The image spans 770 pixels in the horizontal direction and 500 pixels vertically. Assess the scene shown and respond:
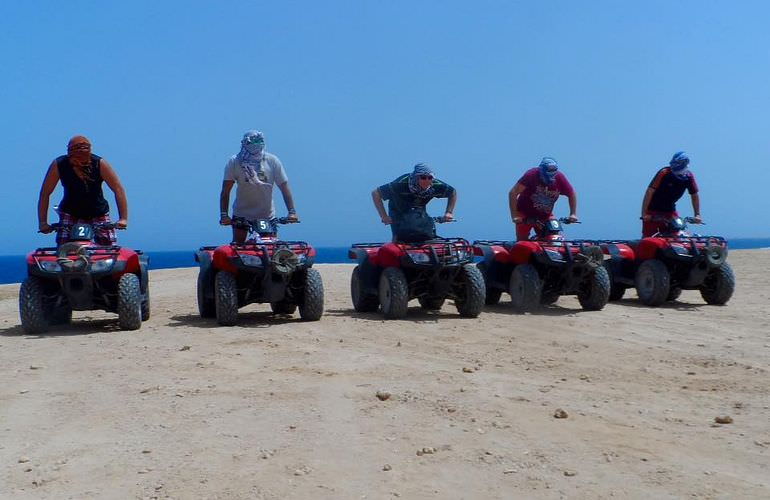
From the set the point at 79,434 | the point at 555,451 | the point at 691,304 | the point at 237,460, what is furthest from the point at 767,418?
the point at 691,304

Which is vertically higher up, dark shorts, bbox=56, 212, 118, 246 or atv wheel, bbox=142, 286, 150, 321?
dark shorts, bbox=56, 212, 118, 246

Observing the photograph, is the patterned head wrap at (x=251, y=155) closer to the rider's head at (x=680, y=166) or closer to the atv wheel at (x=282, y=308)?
the atv wheel at (x=282, y=308)

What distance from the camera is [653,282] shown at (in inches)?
442

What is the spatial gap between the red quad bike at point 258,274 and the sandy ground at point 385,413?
1.57 ft

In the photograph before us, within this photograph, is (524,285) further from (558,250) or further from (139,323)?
(139,323)

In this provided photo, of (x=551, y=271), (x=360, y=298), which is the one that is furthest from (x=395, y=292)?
(x=551, y=271)

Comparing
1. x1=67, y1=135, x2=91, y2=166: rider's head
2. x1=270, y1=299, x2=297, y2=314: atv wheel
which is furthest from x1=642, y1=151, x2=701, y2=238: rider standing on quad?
x1=67, y1=135, x2=91, y2=166: rider's head

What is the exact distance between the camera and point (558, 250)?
10.3 meters

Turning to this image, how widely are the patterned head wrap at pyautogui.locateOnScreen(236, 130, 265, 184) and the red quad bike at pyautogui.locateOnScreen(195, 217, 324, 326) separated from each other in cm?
55

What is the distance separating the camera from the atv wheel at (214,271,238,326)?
880 cm

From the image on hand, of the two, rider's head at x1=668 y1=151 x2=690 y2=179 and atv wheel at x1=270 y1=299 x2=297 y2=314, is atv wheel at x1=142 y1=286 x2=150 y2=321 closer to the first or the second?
atv wheel at x1=270 y1=299 x2=297 y2=314

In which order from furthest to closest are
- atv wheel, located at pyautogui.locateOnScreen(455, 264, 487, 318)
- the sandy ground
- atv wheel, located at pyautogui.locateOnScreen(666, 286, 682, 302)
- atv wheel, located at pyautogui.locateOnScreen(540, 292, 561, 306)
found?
atv wheel, located at pyautogui.locateOnScreen(666, 286, 682, 302)
atv wheel, located at pyautogui.locateOnScreen(540, 292, 561, 306)
atv wheel, located at pyautogui.locateOnScreen(455, 264, 487, 318)
the sandy ground

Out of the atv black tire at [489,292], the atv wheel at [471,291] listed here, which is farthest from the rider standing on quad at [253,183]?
the atv black tire at [489,292]

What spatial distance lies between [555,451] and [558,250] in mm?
6484
